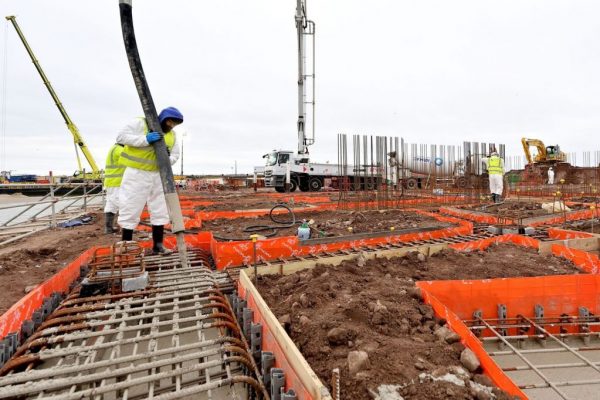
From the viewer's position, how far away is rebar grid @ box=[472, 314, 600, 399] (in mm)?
2578

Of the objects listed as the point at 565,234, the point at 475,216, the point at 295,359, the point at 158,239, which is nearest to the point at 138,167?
the point at 158,239

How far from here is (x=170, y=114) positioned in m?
3.71

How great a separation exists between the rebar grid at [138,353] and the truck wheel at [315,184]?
16682 millimetres

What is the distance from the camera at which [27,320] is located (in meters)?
2.57

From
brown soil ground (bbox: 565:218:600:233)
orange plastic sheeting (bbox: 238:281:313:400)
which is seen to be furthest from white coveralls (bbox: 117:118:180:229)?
brown soil ground (bbox: 565:218:600:233)

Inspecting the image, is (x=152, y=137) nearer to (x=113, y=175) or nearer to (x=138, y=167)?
(x=138, y=167)

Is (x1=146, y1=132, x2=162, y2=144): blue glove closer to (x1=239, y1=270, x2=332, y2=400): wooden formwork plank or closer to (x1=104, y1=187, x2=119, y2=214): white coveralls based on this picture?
(x1=239, y1=270, x2=332, y2=400): wooden formwork plank

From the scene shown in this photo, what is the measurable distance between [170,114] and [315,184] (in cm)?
1640

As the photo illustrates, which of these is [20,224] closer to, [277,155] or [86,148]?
[277,155]

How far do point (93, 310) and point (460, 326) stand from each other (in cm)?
283

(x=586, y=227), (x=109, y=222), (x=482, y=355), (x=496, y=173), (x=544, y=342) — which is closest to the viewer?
(x=482, y=355)

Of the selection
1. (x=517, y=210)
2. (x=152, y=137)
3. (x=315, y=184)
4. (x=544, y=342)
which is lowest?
(x=544, y=342)

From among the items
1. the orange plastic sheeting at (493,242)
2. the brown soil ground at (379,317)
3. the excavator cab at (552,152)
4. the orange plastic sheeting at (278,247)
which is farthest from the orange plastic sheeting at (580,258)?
the excavator cab at (552,152)

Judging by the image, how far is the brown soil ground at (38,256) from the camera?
324 cm
